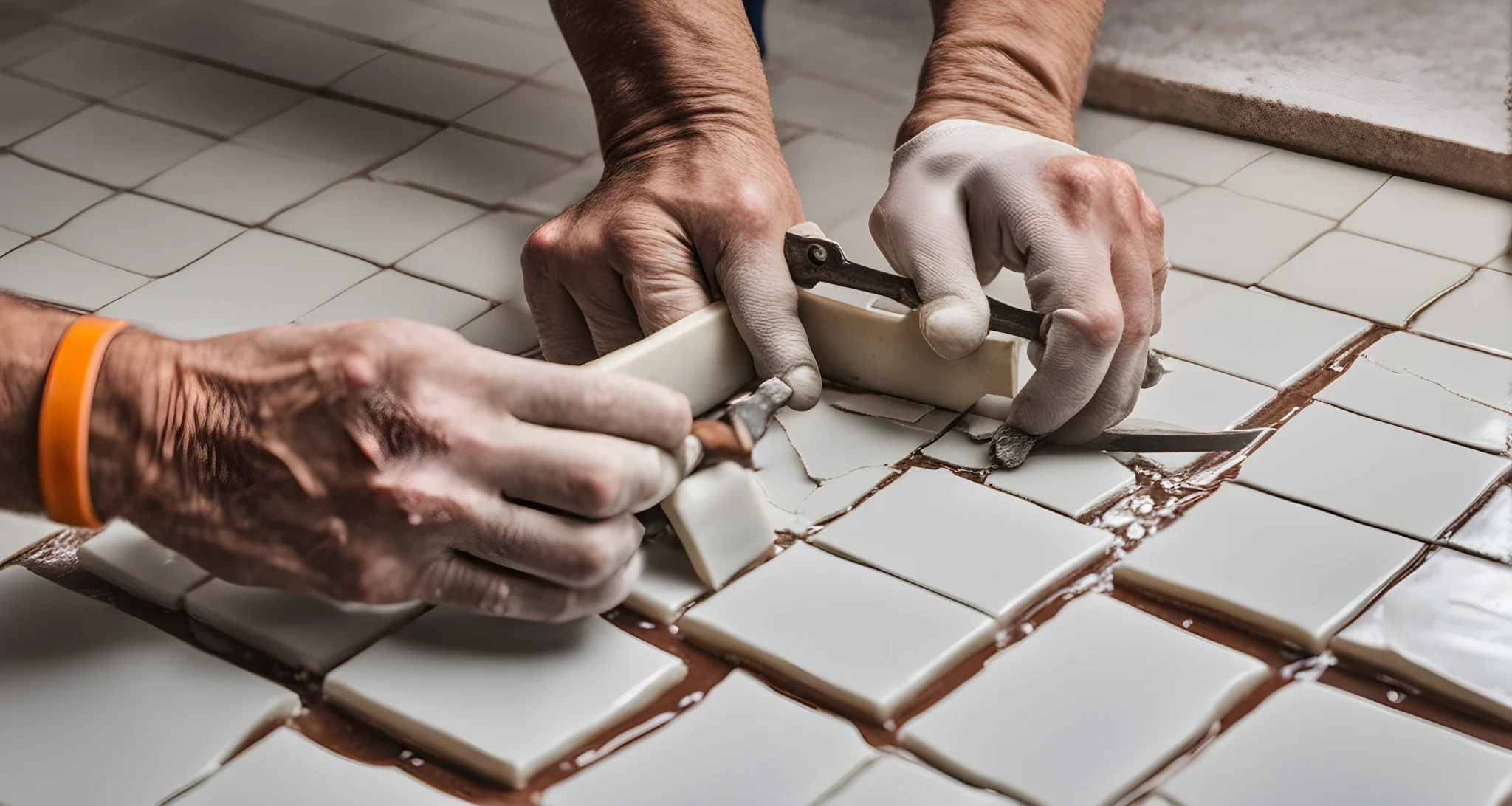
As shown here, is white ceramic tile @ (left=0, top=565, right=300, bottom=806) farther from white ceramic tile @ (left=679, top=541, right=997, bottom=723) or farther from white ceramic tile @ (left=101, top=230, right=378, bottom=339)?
white ceramic tile @ (left=101, top=230, right=378, bottom=339)

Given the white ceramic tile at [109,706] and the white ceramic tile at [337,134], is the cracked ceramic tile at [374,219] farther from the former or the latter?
the white ceramic tile at [109,706]

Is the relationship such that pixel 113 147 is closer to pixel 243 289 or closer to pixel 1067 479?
pixel 243 289

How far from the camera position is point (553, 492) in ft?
4.94

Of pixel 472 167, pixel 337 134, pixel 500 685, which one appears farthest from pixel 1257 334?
pixel 337 134

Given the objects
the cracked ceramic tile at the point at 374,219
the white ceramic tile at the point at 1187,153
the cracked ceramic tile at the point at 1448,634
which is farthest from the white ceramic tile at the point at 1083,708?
the cracked ceramic tile at the point at 374,219

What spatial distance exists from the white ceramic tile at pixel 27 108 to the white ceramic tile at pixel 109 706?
1974 mm

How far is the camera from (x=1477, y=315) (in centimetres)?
226

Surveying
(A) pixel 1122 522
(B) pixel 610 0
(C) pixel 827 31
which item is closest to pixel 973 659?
(A) pixel 1122 522

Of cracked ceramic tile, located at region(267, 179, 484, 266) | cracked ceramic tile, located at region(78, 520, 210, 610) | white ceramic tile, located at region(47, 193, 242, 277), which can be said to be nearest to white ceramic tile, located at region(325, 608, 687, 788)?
cracked ceramic tile, located at region(78, 520, 210, 610)

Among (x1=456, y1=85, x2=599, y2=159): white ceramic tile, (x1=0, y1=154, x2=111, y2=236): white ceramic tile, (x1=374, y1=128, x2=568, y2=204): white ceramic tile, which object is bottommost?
(x1=0, y1=154, x2=111, y2=236): white ceramic tile

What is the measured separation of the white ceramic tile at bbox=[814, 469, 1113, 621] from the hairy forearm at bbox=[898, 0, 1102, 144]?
76 centimetres

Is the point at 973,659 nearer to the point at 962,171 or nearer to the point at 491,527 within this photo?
the point at 491,527

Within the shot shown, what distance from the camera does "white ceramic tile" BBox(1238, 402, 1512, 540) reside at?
5.76 ft

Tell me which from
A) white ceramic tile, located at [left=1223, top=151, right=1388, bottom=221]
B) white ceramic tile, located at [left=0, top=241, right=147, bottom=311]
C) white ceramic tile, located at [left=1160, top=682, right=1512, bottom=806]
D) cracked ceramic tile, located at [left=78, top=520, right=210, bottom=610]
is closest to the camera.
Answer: white ceramic tile, located at [left=1160, top=682, right=1512, bottom=806]
